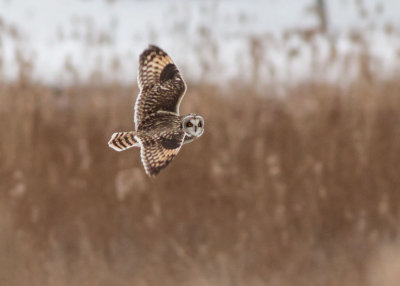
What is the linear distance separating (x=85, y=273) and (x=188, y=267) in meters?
0.73

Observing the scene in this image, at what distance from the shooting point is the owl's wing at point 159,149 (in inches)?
13.7

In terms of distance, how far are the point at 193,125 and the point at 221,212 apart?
15.7 feet

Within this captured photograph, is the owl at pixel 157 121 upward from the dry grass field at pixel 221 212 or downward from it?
upward

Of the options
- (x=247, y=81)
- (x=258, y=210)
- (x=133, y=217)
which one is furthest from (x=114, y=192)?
(x=247, y=81)

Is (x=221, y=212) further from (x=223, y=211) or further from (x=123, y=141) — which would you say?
(x=123, y=141)

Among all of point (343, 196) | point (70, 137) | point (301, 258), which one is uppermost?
point (70, 137)

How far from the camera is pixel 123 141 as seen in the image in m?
0.37

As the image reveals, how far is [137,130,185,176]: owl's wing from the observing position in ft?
1.15

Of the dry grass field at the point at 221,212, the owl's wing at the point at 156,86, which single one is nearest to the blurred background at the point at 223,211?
the dry grass field at the point at 221,212

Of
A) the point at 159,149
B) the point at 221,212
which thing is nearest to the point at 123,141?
the point at 159,149

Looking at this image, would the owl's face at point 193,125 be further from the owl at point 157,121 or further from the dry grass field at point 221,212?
the dry grass field at point 221,212

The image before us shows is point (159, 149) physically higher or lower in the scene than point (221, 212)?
higher

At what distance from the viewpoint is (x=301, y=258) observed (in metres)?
5.11

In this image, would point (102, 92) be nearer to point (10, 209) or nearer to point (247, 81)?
point (247, 81)
